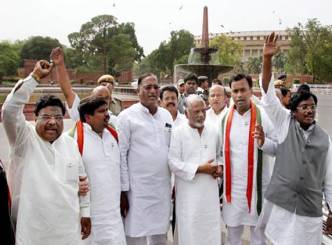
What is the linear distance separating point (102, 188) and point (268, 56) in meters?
1.89

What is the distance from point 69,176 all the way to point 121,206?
100 cm

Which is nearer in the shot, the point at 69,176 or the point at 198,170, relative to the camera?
the point at 69,176

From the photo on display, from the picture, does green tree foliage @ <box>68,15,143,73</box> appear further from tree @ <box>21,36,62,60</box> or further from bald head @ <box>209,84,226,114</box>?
bald head @ <box>209,84,226,114</box>

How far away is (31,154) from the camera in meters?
2.68

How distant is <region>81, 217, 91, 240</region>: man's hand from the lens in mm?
3004

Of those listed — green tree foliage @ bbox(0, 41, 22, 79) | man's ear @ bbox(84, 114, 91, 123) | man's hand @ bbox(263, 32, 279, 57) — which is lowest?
man's ear @ bbox(84, 114, 91, 123)

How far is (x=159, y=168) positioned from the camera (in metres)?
3.73

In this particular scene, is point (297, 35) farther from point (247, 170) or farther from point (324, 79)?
point (247, 170)

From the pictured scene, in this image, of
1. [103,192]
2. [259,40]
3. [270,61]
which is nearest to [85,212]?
[103,192]

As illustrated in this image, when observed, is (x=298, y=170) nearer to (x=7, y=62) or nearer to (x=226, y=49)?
(x=7, y=62)

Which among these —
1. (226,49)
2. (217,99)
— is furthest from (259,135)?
(226,49)

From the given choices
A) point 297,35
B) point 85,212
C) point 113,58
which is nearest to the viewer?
point 85,212

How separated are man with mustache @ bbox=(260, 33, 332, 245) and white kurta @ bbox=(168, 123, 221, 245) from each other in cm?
58

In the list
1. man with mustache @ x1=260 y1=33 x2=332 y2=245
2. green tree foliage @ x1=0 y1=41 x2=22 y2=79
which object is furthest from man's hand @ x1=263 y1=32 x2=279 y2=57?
green tree foliage @ x1=0 y1=41 x2=22 y2=79
